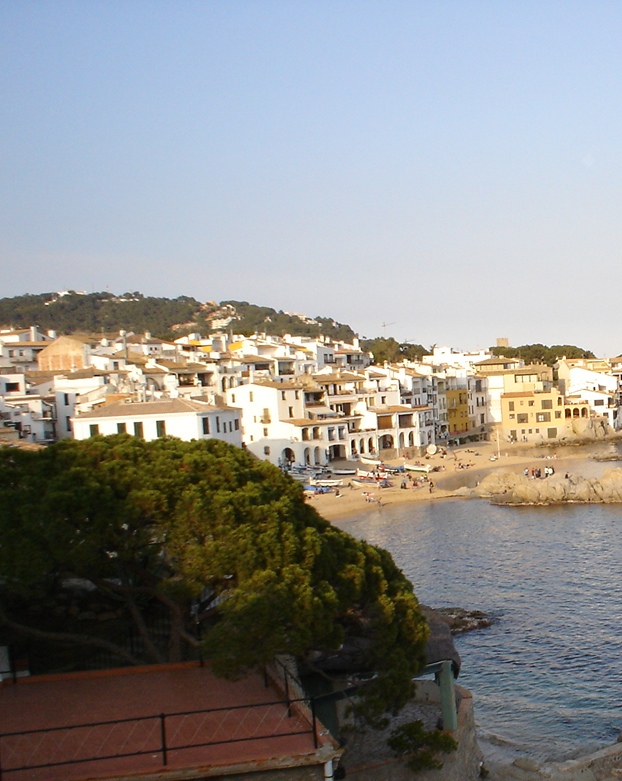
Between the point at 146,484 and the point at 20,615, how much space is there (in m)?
3.89

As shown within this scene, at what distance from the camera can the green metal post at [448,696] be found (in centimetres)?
1481

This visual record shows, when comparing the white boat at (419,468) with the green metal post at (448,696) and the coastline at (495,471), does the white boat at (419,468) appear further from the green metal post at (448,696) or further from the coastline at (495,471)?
the green metal post at (448,696)

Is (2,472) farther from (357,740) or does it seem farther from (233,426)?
(233,426)

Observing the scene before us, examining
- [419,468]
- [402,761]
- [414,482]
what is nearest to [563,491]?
[414,482]

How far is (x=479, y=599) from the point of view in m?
30.8

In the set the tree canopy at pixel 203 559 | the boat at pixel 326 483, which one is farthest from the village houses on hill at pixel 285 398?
the tree canopy at pixel 203 559

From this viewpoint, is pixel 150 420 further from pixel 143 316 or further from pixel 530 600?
pixel 143 316

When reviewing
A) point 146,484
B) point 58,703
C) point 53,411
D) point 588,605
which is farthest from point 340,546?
point 53,411

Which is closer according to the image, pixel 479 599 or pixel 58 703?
pixel 58 703

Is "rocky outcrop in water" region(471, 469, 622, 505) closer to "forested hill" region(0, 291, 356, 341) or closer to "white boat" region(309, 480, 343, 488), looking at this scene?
"white boat" region(309, 480, 343, 488)

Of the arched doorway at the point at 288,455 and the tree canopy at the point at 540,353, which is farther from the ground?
the tree canopy at the point at 540,353

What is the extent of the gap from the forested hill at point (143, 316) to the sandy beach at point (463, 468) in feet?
265

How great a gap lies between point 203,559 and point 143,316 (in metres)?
164

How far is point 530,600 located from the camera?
30.0m
